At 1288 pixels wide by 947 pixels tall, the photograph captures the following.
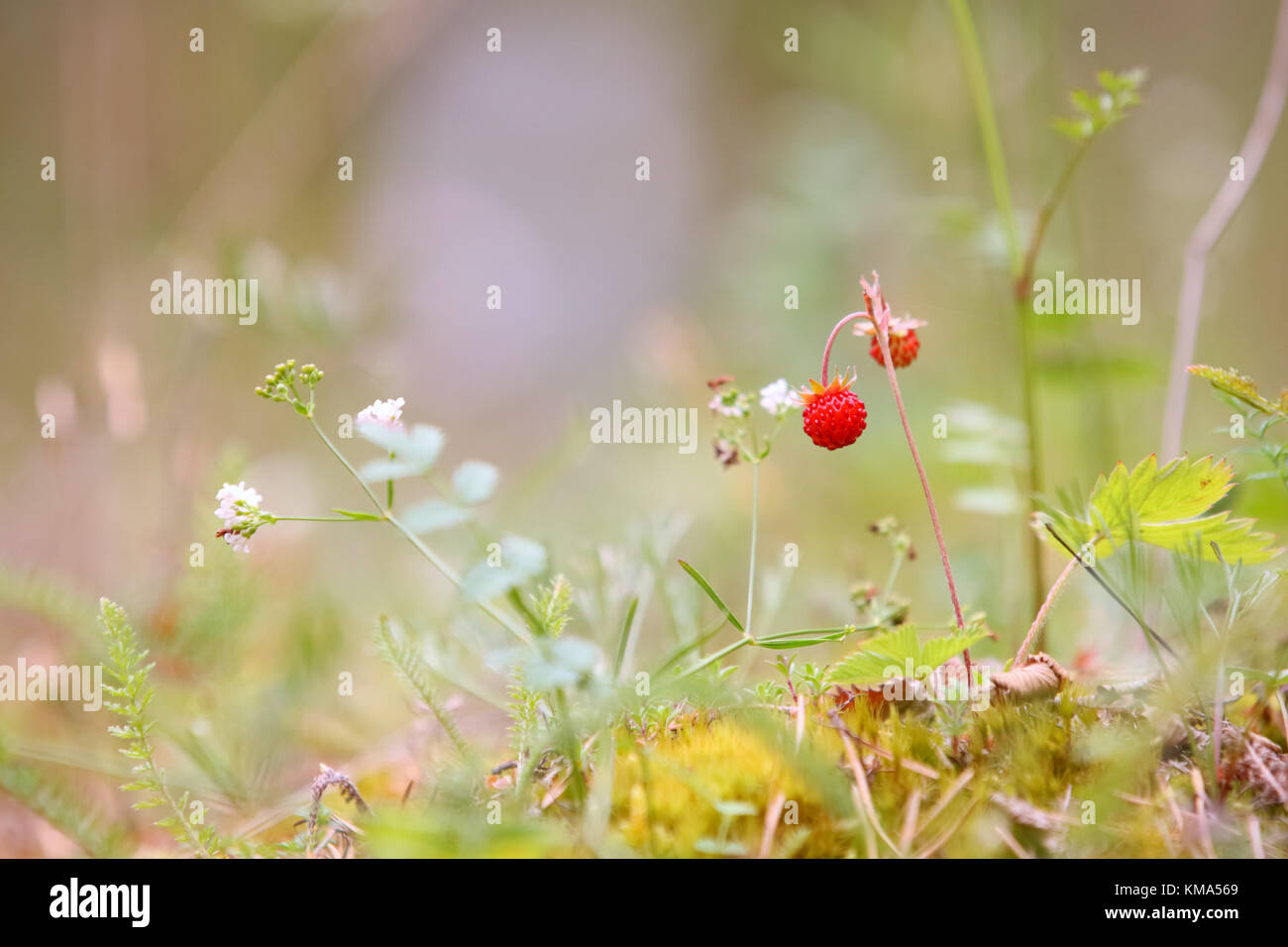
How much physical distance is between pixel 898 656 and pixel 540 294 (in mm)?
3888

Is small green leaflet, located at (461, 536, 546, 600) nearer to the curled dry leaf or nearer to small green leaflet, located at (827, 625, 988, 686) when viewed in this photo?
small green leaflet, located at (827, 625, 988, 686)

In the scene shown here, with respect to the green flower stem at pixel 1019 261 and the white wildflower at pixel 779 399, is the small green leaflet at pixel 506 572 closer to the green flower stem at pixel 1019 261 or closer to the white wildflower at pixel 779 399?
the white wildflower at pixel 779 399

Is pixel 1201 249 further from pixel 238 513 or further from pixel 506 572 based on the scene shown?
pixel 238 513

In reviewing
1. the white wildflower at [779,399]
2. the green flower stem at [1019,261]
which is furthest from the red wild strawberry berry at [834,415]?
the green flower stem at [1019,261]

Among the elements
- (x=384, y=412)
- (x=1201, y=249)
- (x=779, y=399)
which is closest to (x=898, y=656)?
(x=779, y=399)

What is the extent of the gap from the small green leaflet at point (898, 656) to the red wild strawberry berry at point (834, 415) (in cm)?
19

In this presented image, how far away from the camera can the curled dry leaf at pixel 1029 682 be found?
32.3 inches

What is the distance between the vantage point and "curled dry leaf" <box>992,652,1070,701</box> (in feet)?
2.69

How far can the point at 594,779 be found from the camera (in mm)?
795

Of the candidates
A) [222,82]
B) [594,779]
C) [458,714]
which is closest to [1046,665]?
[594,779]

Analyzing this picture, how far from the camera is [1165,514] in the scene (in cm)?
84

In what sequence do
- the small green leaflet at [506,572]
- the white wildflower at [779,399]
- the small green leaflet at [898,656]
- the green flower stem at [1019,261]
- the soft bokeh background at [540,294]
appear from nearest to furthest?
the small green leaflet at [506,572]
the small green leaflet at [898,656]
the white wildflower at [779,399]
the green flower stem at [1019,261]
the soft bokeh background at [540,294]

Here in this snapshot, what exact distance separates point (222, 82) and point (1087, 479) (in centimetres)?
417
